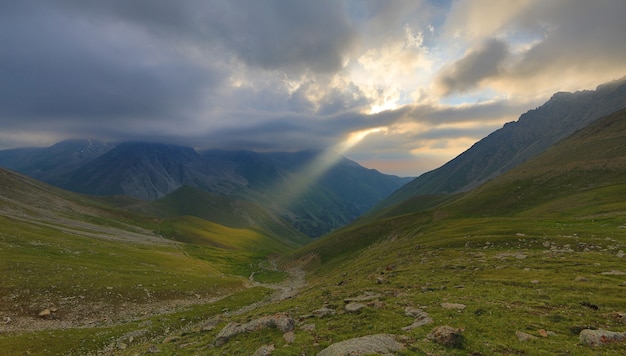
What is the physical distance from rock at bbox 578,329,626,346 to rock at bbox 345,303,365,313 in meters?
14.5

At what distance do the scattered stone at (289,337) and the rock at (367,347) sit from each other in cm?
402

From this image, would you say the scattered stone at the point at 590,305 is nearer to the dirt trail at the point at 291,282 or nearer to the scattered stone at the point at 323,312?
the scattered stone at the point at 323,312

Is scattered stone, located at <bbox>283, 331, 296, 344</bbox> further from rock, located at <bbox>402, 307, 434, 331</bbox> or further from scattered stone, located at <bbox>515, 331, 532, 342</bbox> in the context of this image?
scattered stone, located at <bbox>515, 331, 532, 342</bbox>

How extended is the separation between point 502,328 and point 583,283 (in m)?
13.8

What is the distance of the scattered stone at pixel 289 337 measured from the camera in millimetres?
20836

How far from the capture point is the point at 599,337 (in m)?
15.7

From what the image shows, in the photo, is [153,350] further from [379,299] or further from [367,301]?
[379,299]

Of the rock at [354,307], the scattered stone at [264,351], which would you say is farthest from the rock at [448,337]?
the scattered stone at [264,351]

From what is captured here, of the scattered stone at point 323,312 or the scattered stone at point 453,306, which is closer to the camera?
the scattered stone at point 453,306

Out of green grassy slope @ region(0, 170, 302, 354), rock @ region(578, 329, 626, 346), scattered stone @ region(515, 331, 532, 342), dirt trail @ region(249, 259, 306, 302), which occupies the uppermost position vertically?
rock @ region(578, 329, 626, 346)

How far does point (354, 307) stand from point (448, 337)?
10563mm

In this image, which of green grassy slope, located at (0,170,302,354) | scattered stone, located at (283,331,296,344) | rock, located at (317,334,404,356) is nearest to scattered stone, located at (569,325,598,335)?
rock, located at (317,334,404,356)

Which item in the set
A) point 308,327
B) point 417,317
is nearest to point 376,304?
point 417,317

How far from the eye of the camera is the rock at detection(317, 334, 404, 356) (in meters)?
16.2
